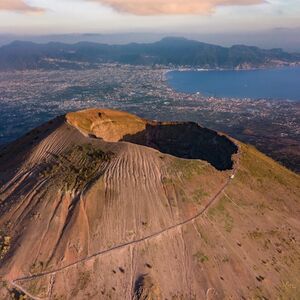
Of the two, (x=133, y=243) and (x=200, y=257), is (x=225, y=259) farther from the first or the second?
(x=133, y=243)

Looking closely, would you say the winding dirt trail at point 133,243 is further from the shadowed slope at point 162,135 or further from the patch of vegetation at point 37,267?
the shadowed slope at point 162,135

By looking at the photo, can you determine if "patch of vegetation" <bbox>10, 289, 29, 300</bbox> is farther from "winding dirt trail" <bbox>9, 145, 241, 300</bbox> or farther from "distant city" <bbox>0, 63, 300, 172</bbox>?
"distant city" <bbox>0, 63, 300, 172</bbox>

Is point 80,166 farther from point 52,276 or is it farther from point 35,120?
point 35,120

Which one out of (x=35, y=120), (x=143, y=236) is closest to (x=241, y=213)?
(x=143, y=236)

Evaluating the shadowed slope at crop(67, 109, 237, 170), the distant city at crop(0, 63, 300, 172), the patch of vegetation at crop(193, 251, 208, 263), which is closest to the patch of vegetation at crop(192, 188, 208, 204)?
the patch of vegetation at crop(193, 251, 208, 263)

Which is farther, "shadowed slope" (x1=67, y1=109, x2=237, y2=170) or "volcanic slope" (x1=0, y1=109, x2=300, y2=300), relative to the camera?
"shadowed slope" (x1=67, y1=109, x2=237, y2=170)

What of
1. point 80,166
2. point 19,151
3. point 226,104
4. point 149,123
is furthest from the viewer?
point 226,104
